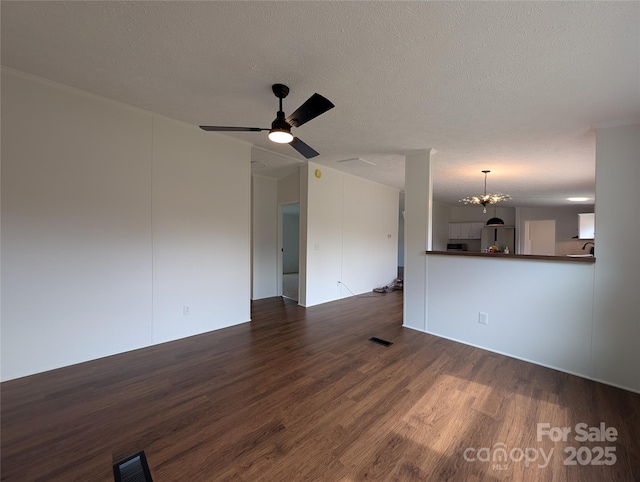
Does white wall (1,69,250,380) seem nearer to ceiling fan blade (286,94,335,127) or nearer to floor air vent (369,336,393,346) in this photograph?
ceiling fan blade (286,94,335,127)

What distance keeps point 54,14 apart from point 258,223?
13.2 feet

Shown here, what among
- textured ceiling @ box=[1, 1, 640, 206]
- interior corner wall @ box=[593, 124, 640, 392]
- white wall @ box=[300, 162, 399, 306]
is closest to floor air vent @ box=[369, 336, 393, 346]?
white wall @ box=[300, 162, 399, 306]

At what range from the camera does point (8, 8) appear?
154cm

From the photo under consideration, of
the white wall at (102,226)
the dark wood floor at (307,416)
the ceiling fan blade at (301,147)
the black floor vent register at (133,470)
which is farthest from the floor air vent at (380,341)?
the black floor vent register at (133,470)

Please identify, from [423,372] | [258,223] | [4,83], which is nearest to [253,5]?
[4,83]

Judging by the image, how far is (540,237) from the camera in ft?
30.4

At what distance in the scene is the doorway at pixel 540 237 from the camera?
29.7 feet

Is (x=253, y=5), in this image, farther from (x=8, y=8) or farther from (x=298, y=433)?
(x=298, y=433)

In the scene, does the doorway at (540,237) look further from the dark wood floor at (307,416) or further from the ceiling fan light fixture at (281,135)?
the ceiling fan light fixture at (281,135)

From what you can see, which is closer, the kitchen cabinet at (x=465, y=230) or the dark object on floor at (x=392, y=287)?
the dark object on floor at (x=392, y=287)

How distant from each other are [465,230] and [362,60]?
9732mm

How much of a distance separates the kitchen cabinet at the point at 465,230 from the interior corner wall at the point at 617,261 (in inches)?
310

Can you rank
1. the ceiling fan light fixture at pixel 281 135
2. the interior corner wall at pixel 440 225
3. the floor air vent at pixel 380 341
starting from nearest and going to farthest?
the ceiling fan light fixture at pixel 281 135
the floor air vent at pixel 380 341
the interior corner wall at pixel 440 225

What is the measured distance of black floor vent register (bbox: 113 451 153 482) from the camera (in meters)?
1.41
